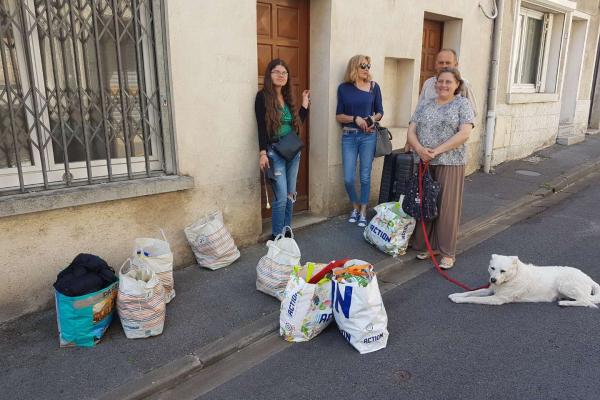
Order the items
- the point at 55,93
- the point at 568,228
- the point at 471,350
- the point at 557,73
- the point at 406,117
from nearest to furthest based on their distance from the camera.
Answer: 1. the point at 471,350
2. the point at 55,93
3. the point at 568,228
4. the point at 406,117
5. the point at 557,73

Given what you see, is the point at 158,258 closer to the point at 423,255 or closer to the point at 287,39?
the point at 423,255

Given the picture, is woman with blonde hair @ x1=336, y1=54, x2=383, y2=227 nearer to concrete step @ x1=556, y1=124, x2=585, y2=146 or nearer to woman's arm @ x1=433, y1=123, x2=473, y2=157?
woman's arm @ x1=433, y1=123, x2=473, y2=157

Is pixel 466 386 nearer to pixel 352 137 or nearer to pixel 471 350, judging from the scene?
pixel 471 350

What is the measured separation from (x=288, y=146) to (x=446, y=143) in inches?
60.5

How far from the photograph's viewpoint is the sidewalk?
2846mm

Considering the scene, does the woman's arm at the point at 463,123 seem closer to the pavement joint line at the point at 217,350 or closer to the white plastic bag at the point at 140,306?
the pavement joint line at the point at 217,350

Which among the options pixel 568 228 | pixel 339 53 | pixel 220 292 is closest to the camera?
pixel 220 292

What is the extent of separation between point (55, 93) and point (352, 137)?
3215 millimetres

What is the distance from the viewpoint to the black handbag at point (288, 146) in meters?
4.61

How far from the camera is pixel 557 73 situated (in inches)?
417

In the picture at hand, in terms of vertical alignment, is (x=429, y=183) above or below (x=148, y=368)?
above

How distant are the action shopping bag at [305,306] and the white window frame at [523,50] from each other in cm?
793

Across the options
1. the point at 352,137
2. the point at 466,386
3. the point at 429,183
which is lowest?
the point at 466,386

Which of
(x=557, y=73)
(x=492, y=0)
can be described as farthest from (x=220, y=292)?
(x=557, y=73)
